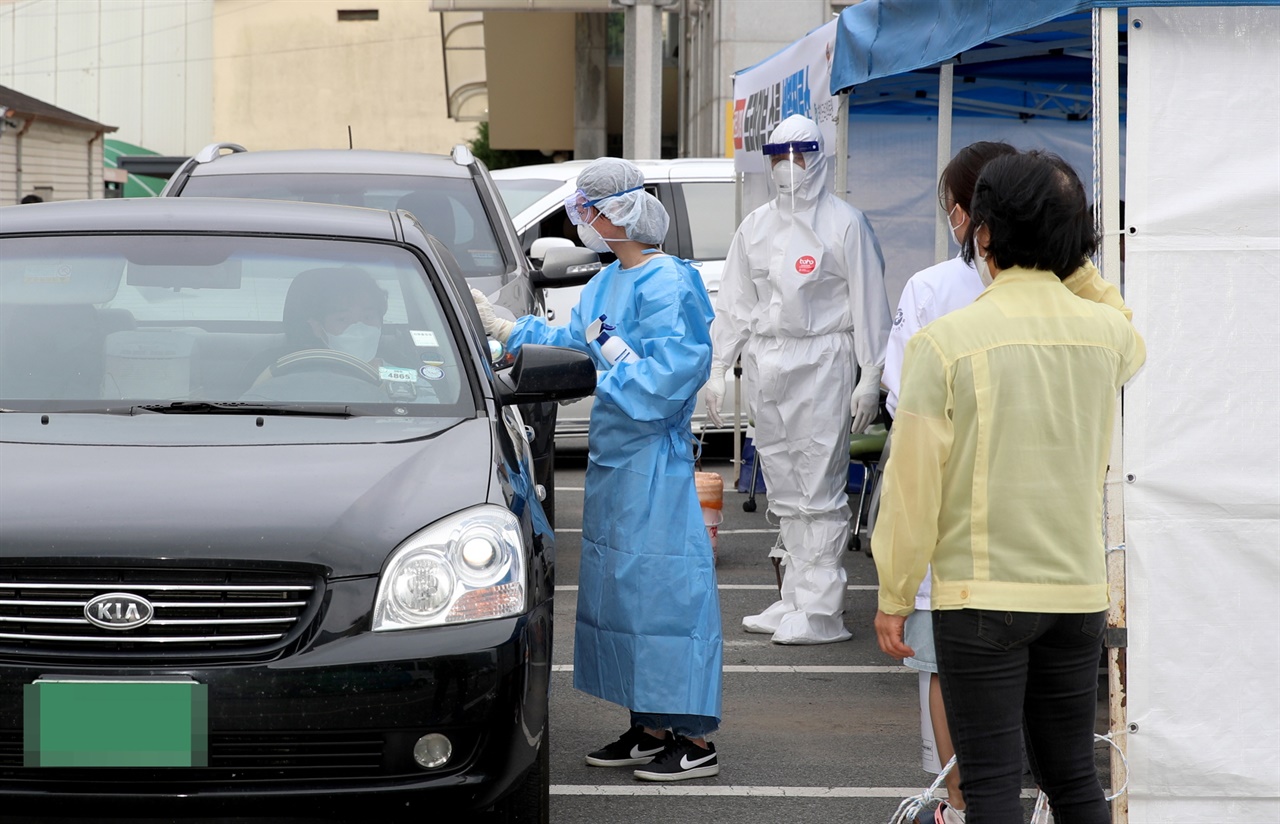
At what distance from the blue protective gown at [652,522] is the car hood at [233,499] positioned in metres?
0.87

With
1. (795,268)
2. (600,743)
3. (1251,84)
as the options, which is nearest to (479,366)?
(600,743)

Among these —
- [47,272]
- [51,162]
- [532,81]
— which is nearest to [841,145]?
[47,272]

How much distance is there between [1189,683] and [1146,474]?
510 millimetres

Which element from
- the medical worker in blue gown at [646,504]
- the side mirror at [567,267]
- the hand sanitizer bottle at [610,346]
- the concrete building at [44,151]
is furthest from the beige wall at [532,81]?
the hand sanitizer bottle at [610,346]

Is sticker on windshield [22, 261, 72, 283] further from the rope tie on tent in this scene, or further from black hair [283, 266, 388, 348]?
the rope tie on tent

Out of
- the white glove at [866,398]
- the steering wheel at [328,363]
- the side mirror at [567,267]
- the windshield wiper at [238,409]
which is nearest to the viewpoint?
the windshield wiper at [238,409]

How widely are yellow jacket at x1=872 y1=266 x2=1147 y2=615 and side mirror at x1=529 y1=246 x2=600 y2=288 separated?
3.52 meters

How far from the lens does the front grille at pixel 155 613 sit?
293 centimetres

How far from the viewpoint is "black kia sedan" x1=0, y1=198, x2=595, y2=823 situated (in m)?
2.90

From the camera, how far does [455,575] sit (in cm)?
312

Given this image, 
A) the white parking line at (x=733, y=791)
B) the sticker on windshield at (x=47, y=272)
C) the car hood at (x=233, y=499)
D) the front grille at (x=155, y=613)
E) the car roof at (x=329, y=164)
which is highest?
the car roof at (x=329, y=164)

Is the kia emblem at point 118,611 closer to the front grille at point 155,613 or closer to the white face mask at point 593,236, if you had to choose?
the front grille at point 155,613

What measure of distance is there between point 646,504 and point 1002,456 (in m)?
1.60

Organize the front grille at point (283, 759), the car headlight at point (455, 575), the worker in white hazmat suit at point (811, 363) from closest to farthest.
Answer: the front grille at point (283, 759) → the car headlight at point (455, 575) → the worker in white hazmat suit at point (811, 363)
